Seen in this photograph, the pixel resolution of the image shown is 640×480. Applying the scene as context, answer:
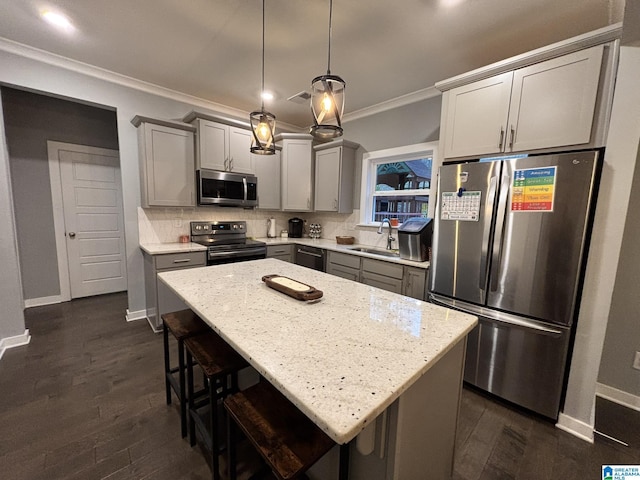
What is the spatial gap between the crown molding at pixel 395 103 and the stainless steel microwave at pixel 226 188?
1636mm

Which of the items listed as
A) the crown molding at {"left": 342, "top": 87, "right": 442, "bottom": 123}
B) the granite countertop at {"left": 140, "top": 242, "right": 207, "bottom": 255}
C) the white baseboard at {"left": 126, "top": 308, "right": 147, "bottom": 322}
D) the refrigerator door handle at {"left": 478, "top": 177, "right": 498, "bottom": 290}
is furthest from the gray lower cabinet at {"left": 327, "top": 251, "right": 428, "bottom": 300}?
the white baseboard at {"left": 126, "top": 308, "right": 147, "bottom": 322}

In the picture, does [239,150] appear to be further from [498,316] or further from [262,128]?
[498,316]

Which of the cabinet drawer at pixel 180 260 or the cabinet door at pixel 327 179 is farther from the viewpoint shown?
the cabinet door at pixel 327 179

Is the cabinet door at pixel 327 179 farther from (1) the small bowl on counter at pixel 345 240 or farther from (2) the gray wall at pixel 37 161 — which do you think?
(2) the gray wall at pixel 37 161

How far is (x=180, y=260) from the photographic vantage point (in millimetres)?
2879

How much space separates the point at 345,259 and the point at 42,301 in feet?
13.4

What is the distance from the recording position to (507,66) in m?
1.86

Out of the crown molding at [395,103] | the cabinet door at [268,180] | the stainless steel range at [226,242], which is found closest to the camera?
the crown molding at [395,103]

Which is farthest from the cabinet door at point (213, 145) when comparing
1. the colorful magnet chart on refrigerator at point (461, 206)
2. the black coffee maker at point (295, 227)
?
the colorful magnet chart on refrigerator at point (461, 206)

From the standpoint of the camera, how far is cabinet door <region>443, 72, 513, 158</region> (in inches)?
75.2

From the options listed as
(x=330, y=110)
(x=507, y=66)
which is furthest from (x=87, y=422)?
(x=507, y=66)

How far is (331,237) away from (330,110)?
9.36 feet

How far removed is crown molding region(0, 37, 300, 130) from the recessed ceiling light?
0.64 m

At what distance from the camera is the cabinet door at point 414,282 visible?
2410mm
